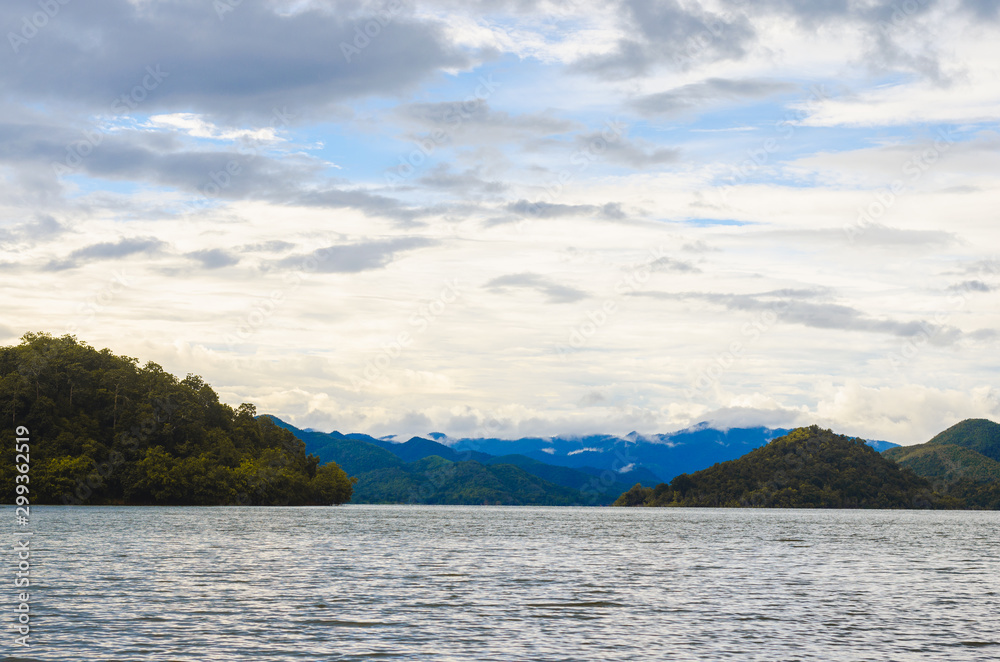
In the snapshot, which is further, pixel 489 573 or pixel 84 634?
pixel 489 573

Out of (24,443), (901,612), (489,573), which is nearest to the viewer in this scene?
(901,612)

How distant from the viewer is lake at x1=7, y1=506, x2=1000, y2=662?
3472 cm

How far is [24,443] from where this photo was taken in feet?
642

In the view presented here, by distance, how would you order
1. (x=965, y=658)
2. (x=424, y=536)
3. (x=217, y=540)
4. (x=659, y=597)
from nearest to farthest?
(x=965, y=658) < (x=659, y=597) < (x=217, y=540) < (x=424, y=536)

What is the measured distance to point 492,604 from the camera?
47.8 meters

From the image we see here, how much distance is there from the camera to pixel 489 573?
66250mm

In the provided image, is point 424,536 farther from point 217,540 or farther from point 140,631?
point 140,631

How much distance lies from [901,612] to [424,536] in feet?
275

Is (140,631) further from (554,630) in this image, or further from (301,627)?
(554,630)

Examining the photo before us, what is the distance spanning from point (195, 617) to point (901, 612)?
3649cm

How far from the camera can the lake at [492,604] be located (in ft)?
114

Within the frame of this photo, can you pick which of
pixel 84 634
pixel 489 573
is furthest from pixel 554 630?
pixel 489 573

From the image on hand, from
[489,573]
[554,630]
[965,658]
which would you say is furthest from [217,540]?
[965,658]

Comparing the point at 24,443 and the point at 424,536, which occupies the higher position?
the point at 24,443
